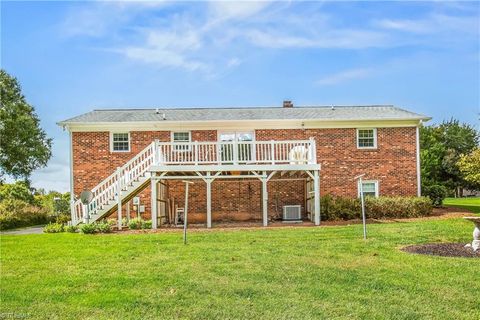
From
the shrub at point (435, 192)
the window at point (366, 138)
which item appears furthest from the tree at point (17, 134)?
the shrub at point (435, 192)

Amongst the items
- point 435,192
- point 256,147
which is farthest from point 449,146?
point 256,147

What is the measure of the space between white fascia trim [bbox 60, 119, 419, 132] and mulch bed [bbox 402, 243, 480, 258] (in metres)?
12.0

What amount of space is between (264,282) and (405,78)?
429 inches

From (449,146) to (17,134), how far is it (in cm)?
3469

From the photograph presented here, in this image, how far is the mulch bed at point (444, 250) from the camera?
1133cm

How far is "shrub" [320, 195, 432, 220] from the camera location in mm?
21031

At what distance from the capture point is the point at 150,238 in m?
15.2

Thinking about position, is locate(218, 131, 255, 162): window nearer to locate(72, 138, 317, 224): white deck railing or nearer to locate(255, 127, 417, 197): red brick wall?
locate(72, 138, 317, 224): white deck railing

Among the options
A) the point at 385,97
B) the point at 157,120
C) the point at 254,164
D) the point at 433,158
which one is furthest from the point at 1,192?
→ the point at 433,158

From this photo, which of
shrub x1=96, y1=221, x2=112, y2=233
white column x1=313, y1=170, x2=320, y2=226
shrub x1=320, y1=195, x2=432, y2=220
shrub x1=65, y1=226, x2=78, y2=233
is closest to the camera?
shrub x1=96, y1=221, x2=112, y2=233

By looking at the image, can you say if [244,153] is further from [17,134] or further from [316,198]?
[17,134]

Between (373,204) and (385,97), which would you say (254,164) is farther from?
(385,97)

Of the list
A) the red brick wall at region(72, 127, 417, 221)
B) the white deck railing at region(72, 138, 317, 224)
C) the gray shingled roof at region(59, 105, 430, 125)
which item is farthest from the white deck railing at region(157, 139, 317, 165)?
the gray shingled roof at region(59, 105, 430, 125)

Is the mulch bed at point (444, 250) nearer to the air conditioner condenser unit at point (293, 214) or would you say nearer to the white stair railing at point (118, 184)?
the air conditioner condenser unit at point (293, 214)
